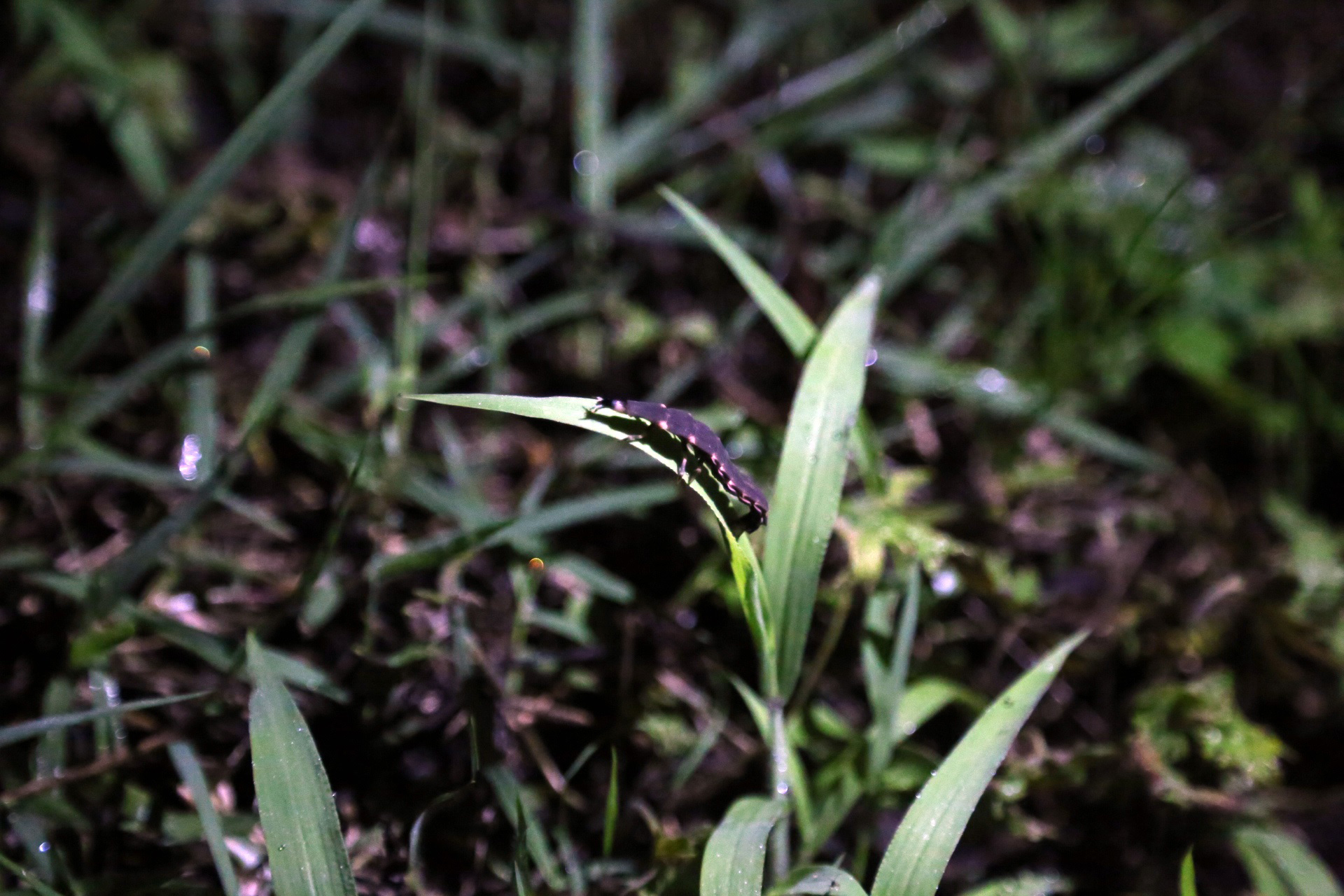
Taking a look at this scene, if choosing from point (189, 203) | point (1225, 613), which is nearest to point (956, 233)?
point (1225, 613)

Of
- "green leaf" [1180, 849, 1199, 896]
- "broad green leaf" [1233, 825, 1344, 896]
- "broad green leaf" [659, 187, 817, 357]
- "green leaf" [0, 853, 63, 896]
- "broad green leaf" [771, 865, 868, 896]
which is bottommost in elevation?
"broad green leaf" [1233, 825, 1344, 896]

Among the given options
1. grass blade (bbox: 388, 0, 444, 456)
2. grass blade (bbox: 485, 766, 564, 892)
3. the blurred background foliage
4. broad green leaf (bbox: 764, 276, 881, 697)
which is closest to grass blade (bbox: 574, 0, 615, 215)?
the blurred background foliage

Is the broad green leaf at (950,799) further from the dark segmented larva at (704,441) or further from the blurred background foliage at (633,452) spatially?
the dark segmented larva at (704,441)

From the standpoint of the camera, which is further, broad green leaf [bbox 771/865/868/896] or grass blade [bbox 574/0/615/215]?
grass blade [bbox 574/0/615/215]

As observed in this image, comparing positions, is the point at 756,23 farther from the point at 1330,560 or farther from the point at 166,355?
the point at 1330,560

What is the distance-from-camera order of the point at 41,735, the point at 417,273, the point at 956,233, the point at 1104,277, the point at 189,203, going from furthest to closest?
the point at 956,233
the point at 1104,277
the point at 417,273
the point at 189,203
the point at 41,735

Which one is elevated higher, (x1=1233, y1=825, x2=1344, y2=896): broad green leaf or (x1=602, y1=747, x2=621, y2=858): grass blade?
(x1=602, y1=747, x2=621, y2=858): grass blade

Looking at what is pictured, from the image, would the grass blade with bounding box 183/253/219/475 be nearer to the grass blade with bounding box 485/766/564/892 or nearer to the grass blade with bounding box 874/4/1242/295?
the grass blade with bounding box 485/766/564/892
